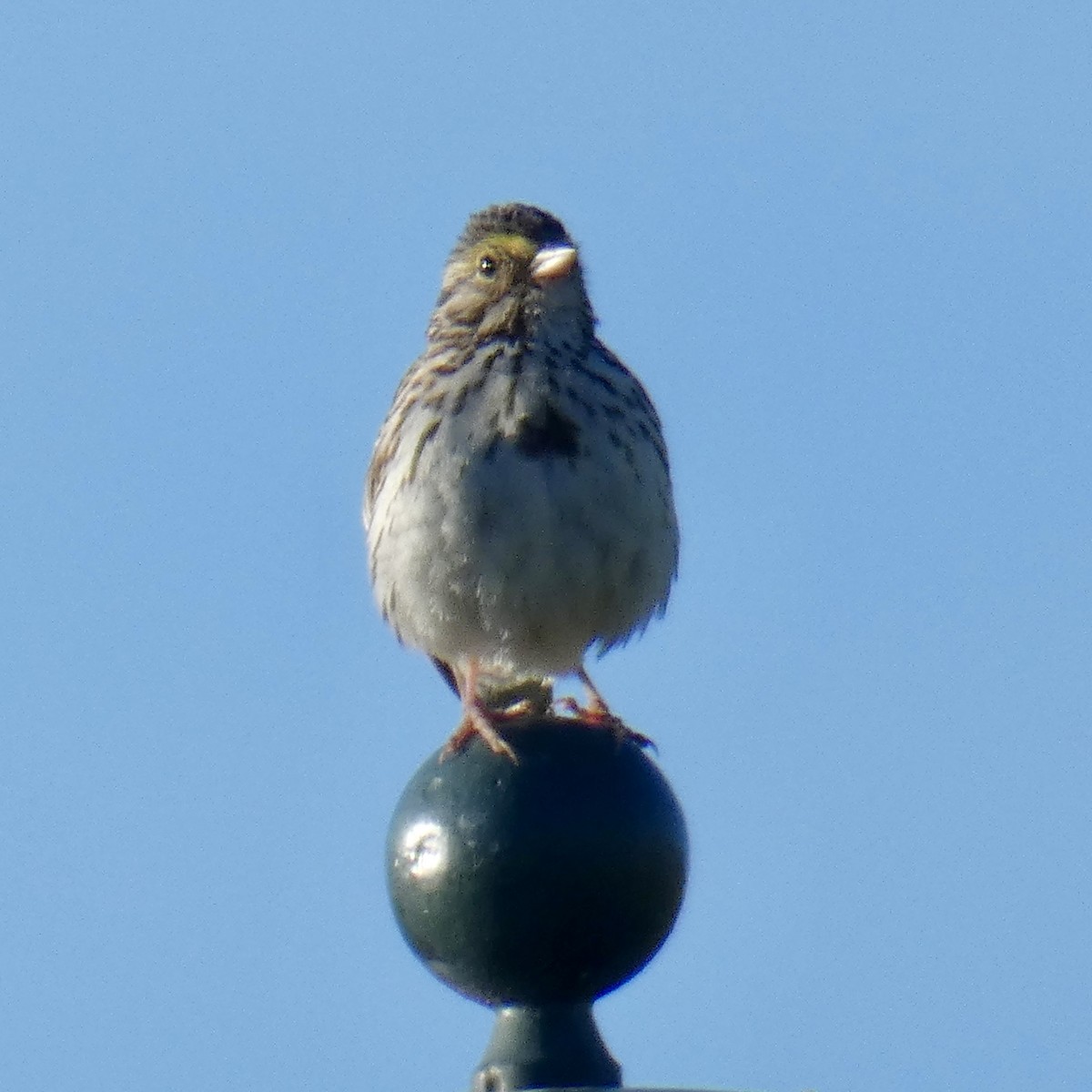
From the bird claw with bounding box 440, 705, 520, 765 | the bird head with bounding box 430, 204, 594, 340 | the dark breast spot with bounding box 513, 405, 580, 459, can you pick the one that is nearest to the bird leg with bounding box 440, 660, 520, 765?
the bird claw with bounding box 440, 705, 520, 765

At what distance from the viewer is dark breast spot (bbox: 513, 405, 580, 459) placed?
7.39 m

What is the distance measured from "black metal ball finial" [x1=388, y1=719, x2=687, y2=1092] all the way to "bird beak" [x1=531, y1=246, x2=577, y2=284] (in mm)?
3777

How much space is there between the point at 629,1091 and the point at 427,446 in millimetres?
4203

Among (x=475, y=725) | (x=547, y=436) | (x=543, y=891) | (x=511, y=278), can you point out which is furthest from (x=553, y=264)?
(x=543, y=891)

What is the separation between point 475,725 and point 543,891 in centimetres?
143

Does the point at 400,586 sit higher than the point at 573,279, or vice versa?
the point at 573,279

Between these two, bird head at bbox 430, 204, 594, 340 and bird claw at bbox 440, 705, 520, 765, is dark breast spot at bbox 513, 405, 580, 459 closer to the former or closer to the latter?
bird head at bbox 430, 204, 594, 340

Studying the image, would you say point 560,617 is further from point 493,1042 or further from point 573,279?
point 493,1042

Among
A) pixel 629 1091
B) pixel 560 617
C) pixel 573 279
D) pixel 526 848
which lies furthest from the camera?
pixel 573 279

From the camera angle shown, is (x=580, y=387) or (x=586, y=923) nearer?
(x=586, y=923)

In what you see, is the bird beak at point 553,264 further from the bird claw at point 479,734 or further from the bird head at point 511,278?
the bird claw at point 479,734

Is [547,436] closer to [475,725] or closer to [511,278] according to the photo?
[511,278]

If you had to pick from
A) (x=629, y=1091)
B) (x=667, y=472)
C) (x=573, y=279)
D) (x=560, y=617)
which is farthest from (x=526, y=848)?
(x=573, y=279)

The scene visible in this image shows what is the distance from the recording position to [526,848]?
15.1 feet
